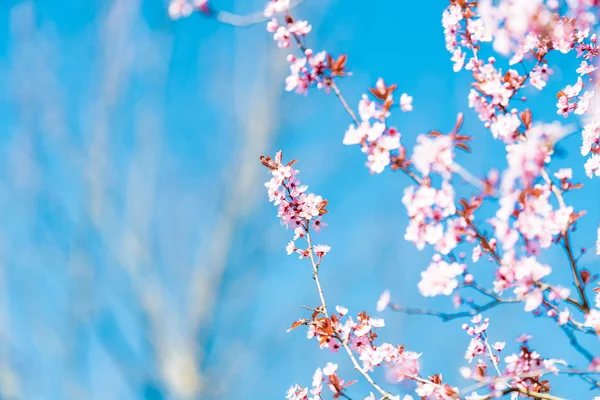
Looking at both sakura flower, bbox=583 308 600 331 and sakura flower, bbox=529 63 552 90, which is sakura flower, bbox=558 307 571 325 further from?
sakura flower, bbox=529 63 552 90

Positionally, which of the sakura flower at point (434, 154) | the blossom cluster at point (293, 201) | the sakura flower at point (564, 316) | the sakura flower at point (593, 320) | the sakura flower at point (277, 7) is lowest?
the sakura flower at point (593, 320)

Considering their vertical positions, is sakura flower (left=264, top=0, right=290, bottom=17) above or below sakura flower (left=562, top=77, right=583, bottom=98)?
below

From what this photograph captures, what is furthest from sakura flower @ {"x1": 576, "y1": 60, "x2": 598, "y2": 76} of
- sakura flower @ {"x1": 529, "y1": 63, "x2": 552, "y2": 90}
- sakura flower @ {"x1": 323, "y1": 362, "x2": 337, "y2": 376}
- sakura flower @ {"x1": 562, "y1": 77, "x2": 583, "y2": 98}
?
sakura flower @ {"x1": 323, "y1": 362, "x2": 337, "y2": 376}

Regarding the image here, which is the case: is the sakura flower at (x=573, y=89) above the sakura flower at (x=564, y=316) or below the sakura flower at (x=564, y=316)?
above

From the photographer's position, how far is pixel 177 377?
9.67ft

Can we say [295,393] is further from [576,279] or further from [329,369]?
[576,279]

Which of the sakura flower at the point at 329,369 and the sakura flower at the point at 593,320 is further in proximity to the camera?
the sakura flower at the point at 329,369


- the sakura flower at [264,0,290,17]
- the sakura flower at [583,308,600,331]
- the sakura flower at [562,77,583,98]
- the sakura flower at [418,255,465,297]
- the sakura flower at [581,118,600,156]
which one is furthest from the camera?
the sakura flower at [562,77,583,98]

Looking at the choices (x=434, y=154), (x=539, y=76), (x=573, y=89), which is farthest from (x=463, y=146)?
(x=573, y=89)

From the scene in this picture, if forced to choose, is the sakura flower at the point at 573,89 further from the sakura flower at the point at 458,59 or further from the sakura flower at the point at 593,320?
the sakura flower at the point at 593,320

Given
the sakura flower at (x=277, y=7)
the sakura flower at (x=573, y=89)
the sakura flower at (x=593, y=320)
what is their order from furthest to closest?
1. the sakura flower at (x=573, y=89)
2. the sakura flower at (x=277, y=7)
3. the sakura flower at (x=593, y=320)

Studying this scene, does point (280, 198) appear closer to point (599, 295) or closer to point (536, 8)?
point (536, 8)

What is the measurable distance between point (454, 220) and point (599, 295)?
0.82 m

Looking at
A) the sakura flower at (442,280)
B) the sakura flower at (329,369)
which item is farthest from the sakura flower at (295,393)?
the sakura flower at (442,280)
